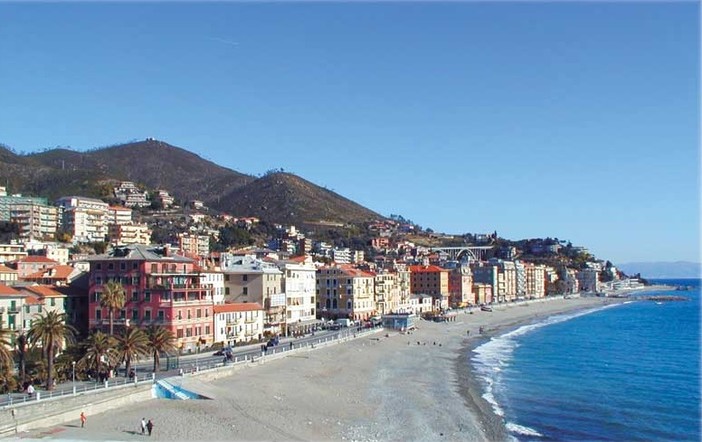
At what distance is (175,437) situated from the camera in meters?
35.1

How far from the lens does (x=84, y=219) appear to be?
15075 centimetres

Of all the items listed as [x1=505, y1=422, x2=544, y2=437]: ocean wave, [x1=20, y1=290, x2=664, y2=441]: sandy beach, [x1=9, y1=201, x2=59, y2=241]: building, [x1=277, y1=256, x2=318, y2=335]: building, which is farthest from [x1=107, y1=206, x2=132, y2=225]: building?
[x1=505, y1=422, x2=544, y2=437]: ocean wave

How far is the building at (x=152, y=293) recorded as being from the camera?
59.8 m

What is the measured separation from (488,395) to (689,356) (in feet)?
128

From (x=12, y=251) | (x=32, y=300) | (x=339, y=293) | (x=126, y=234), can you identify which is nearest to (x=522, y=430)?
(x=32, y=300)

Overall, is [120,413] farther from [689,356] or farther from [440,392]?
[689,356]

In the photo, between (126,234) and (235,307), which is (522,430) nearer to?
(235,307)

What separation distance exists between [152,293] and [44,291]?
883cm

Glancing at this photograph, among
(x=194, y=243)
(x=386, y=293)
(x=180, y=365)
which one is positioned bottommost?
(x=180, y=365)

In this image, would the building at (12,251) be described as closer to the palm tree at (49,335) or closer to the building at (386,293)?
the building at (386,293)

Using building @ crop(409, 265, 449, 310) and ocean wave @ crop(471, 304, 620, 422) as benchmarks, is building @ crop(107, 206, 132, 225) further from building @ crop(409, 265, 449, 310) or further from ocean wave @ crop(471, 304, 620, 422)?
ocean wave @ crop(471, 304, 620, 422)

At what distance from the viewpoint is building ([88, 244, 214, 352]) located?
196 ft

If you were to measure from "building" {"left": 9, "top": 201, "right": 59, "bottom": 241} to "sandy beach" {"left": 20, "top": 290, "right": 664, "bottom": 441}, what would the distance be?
90878 millimetres

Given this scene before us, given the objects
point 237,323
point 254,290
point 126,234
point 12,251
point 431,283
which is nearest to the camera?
point 237,323
